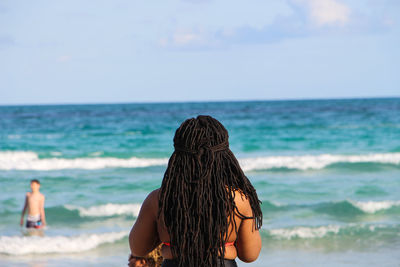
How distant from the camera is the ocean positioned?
6.37 meters

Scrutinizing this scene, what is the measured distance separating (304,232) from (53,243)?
3.33m

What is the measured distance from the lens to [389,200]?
9164 mm

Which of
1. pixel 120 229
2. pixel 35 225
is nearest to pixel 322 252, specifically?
pixel 120 229

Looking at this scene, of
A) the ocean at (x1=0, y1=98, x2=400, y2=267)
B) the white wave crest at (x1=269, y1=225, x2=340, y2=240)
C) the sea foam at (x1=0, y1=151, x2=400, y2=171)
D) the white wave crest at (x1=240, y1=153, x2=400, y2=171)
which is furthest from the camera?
the sea foam at (x1=0, y1=151, x2=400, y2=171)

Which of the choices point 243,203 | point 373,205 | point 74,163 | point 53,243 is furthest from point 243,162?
point 243,203

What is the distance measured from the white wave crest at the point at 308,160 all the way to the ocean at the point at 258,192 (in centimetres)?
3

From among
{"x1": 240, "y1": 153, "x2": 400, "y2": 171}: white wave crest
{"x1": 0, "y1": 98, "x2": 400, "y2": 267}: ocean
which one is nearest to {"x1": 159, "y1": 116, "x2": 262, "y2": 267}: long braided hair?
{"x1": 0, "y1": 98, "x2": 400, "y2": 267}: ocean

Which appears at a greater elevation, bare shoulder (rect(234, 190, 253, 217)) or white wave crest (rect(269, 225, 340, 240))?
bare shoulder (rect(234, 190, 253, 217))

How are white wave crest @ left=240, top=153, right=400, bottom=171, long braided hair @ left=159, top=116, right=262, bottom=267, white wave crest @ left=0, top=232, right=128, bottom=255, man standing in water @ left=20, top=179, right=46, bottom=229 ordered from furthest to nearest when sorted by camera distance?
1. white wave crest @ left=240, top=153, right=400, bottom=171
2. man standing in water @ left=20, top=179, right=46, bottom=229
3. white wave crest @ left=0, top=232, right=128, bottom=255
4. long braided hair @ left=159, top=116, right=262, bottom=267

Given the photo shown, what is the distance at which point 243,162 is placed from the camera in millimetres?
14242

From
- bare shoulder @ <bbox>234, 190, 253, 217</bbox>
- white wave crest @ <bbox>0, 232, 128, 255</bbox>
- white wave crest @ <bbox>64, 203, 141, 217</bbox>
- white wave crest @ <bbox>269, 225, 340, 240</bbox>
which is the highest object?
bare shoulder @ <bbox>234, 190, 253, 217</bbox>

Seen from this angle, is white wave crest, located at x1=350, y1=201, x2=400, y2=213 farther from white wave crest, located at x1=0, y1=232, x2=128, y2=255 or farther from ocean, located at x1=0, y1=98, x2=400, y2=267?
white wave crest, located at x1=0, y1=232, x2=128, y2=255

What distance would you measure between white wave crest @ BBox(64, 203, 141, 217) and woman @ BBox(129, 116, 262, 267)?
6693 millimetres

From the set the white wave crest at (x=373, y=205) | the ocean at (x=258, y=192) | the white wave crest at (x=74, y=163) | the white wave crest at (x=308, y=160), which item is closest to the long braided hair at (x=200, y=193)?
the ocean at (x=258, y=192)
